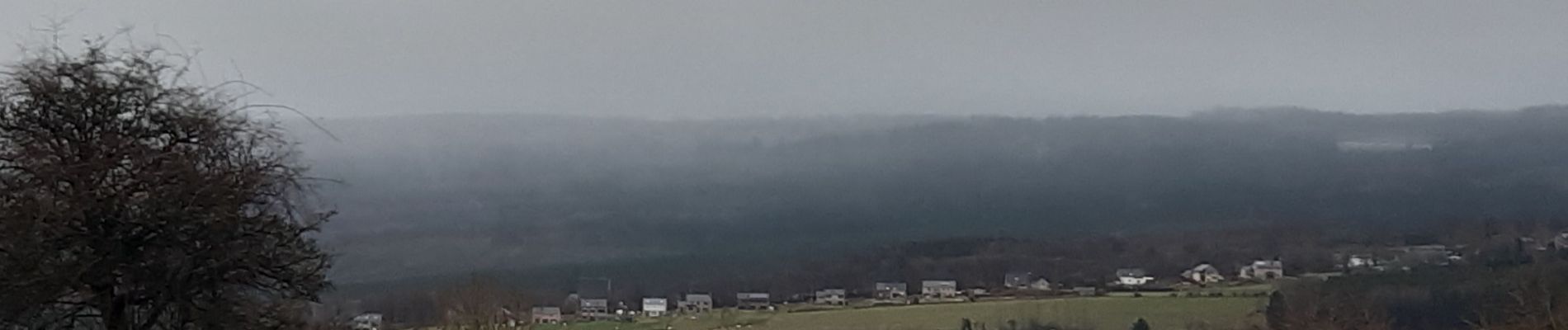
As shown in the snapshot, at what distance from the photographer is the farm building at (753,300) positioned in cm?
3022

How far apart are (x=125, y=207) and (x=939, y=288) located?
28.2 metres

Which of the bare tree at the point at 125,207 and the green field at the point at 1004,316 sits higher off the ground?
the bare tree at the point at 125,207

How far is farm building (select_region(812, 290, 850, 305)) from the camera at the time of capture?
31.4 m

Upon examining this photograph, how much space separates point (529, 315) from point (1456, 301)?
1319cm

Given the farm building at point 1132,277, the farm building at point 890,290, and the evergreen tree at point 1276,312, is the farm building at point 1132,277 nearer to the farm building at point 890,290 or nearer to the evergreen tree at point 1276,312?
the farm building at point 890,290

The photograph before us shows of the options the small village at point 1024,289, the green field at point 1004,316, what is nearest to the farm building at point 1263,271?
the small village at point 1024,289

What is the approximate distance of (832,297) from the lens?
104ft

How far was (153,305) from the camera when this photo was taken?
6250mm

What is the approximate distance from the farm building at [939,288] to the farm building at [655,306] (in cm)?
621

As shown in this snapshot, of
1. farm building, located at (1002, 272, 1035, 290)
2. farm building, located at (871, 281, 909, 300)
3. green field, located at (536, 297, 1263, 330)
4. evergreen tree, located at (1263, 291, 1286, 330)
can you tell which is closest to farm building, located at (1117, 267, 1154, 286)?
farm building, located at (1002, 272, 1035, 290)

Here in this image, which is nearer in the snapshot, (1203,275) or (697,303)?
(697,303)

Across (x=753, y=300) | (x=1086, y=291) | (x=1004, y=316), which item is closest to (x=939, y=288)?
(x=1086, y=291)

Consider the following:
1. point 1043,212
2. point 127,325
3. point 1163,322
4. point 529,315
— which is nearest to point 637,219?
point 1043,212

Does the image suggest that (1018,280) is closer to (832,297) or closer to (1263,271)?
(832,297)
